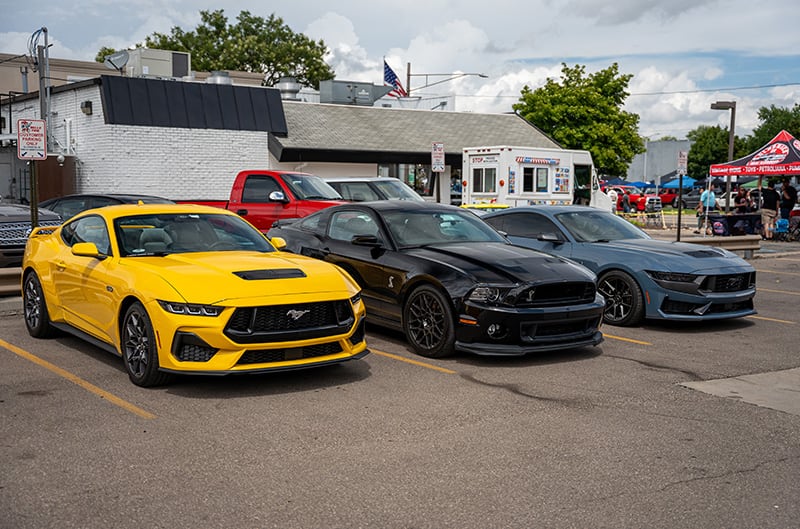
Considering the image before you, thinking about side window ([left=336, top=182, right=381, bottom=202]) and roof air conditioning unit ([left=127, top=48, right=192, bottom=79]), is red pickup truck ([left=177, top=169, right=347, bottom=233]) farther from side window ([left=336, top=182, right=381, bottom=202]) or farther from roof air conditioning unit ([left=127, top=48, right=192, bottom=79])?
roof air conditioning unit ([left=127, top=48, right=192, bottom=79])

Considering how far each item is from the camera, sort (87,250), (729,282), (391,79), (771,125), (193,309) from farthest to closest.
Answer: (771,125) → (391,79) → (729,282) → (87,250) → (193,309)

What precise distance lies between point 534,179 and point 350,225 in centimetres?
1455

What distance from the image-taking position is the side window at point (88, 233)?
25.8ft

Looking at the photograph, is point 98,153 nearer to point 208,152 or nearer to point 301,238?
point 208,152

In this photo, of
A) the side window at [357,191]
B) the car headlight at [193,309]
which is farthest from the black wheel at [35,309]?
the side window at [357,191]

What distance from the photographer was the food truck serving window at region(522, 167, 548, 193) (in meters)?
23.5

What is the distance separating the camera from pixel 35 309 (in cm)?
908

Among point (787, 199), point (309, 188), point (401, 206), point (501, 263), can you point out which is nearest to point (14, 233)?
point (309, 188)

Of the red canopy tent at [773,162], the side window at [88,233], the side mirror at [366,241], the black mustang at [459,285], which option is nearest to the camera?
the side window at [88,233]

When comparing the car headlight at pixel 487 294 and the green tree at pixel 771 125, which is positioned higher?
the green tree at pixel 771 125

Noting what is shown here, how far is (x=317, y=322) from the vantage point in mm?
7000

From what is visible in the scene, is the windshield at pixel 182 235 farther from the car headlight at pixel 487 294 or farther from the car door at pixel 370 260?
the car headlight at pixel 487 294

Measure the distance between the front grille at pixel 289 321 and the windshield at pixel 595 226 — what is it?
4.96 meters

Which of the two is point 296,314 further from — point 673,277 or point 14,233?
point 14,233
